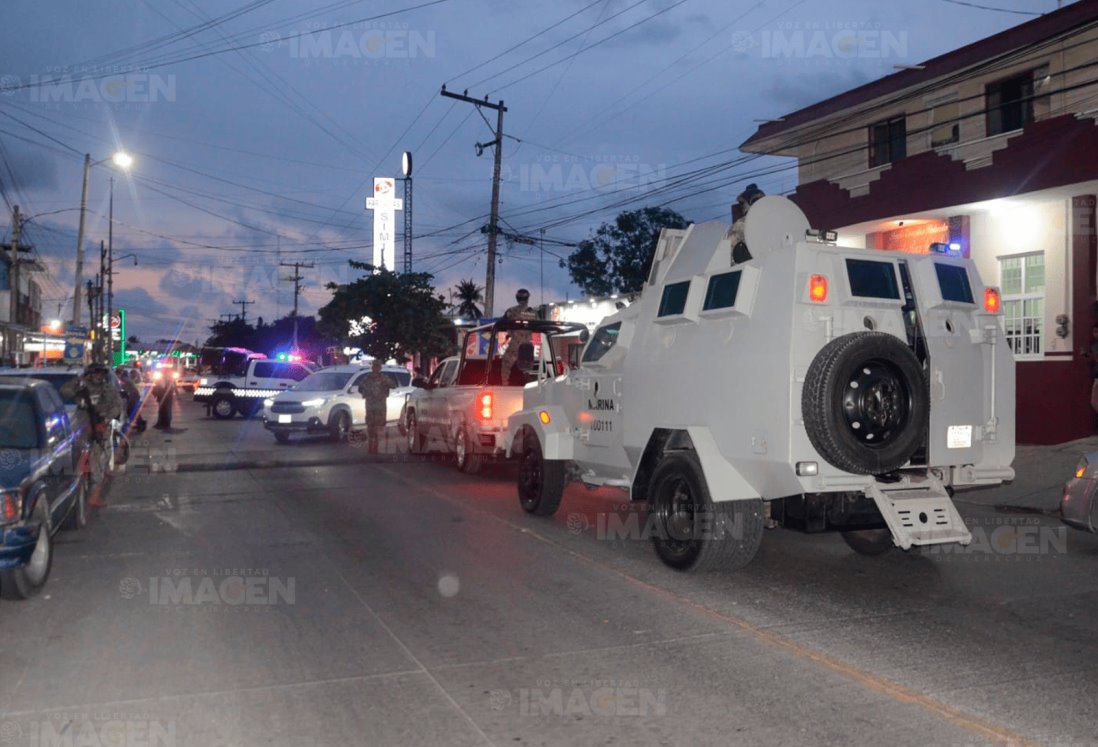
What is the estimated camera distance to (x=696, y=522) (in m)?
7.57

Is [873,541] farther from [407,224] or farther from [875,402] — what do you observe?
[407,224]

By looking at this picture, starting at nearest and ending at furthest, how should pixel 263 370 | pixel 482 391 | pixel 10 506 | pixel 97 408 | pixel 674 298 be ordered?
pixel 10 506 → pixel 674 298 → pixel 97 408 → pixel 482 391 → pixel 263 370

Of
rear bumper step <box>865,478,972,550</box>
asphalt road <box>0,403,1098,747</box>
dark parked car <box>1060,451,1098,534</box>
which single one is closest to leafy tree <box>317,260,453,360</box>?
asphalt road <box>0,403,1098,747</box>

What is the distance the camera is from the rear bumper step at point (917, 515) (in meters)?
6.95

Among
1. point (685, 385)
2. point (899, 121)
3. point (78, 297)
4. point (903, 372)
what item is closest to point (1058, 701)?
point (903, 372)

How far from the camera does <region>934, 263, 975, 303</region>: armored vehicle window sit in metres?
7.53

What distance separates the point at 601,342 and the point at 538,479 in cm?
187

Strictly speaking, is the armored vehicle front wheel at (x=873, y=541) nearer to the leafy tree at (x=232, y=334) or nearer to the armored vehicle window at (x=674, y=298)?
the armored vehicle window at (x=674, y=298)

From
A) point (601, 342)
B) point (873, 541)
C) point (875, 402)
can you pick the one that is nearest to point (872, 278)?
point (875, 402)

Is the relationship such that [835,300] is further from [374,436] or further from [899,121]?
[899,121]

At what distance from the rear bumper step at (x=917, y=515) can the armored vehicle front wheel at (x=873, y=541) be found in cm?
141

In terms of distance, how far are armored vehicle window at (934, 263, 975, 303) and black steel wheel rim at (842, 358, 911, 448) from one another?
96cm

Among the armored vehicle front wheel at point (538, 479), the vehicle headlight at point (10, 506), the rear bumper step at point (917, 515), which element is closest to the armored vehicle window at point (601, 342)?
the armored vehicle front wheel at point (538, 479)

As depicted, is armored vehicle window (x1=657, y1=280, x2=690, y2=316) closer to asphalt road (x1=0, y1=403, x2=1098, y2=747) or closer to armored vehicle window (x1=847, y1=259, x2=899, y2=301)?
armored vehicle window (x1=847, y1=259, x2=899, y2=301)
